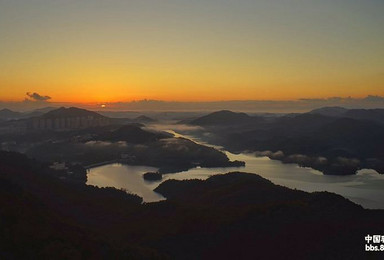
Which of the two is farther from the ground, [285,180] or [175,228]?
[175,228]

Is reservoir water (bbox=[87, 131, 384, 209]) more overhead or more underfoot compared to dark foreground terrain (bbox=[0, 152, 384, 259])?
more underfoot

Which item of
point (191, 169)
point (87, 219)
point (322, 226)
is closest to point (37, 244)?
point (87, 219)

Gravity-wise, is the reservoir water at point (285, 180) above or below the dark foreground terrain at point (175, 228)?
below

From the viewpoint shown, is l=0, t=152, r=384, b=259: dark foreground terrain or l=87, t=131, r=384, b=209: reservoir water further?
l=87, t=131, r=384, b=209: reservoir water

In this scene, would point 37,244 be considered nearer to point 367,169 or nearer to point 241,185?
point 241,185
